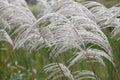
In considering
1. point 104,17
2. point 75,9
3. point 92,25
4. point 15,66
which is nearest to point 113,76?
point 104,17

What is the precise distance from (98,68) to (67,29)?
6.01 ft

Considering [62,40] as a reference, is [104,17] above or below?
below

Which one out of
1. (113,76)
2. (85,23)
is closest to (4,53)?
(113,76)

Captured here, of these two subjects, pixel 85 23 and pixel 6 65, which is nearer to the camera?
pixel 85 23

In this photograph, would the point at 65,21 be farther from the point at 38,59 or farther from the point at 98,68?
the point at 38,59

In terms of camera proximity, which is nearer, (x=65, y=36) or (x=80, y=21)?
(x=65, y=36)

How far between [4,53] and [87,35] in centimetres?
230

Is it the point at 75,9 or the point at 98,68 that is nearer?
the point at 75,9

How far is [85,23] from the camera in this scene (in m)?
2.68

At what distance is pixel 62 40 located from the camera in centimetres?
253

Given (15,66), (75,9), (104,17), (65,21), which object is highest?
(65,21)

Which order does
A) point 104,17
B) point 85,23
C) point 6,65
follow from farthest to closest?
point 6,65
point 104,17
point 85,23

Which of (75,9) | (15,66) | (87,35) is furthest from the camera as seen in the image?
(15,66)

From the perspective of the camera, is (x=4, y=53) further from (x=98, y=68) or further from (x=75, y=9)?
(x=75, y=9)
